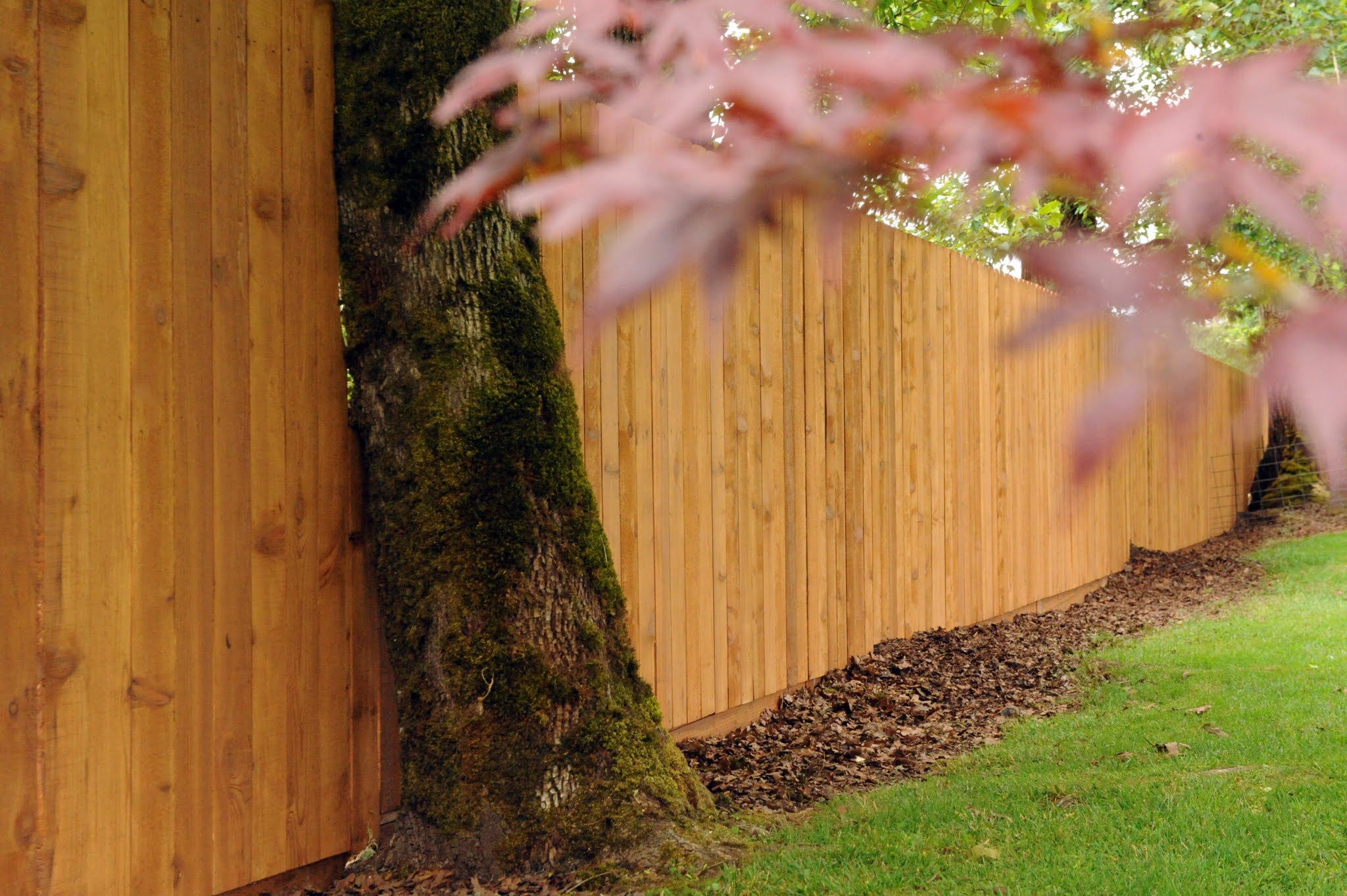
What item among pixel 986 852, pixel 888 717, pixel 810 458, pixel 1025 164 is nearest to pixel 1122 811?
pixel 986 852

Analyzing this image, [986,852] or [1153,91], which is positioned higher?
[1153,91]

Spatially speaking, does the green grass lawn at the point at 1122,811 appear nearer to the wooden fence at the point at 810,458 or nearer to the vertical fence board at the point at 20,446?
the wooden fence at the point at 810,458

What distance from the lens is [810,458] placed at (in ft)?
16.0

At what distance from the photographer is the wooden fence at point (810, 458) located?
377 centimetres

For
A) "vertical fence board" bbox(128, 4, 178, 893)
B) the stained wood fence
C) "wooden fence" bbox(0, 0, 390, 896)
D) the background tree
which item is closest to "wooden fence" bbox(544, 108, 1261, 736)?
the stained wood fence

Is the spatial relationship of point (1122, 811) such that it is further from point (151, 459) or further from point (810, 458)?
point (151, 459)

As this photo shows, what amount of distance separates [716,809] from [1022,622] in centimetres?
435

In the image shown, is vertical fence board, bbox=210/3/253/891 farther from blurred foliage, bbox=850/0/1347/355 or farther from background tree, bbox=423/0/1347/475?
background tree, bbox=423/0/1347/475

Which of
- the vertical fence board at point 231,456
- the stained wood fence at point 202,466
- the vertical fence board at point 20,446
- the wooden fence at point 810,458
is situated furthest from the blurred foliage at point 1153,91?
the vertical fence board at point 20,446

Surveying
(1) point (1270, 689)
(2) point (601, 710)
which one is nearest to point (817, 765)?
(2) point (601, 710)

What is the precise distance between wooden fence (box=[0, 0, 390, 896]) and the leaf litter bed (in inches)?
18.9

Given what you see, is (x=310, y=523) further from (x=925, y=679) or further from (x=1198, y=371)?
(x=925, y=679)

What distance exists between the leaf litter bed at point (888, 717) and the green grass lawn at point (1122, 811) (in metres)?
0.22

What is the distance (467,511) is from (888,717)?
249 cm
